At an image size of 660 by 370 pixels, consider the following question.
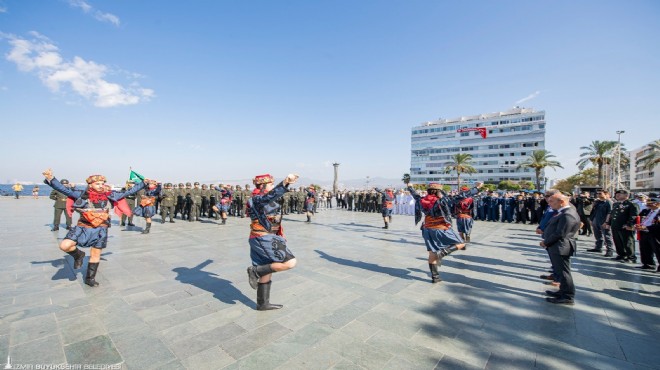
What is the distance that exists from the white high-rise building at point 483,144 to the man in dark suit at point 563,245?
269ft

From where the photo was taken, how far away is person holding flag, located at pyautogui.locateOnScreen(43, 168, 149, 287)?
15.8ft

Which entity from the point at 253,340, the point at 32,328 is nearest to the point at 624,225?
the point at 253,340

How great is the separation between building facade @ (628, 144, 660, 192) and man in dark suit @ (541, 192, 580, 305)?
96.1 meters

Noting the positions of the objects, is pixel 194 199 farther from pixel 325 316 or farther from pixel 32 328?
pixel 325 316

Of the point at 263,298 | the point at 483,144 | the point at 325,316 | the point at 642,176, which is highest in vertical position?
the point at 483,144

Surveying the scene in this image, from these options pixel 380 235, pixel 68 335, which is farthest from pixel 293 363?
pixel 380 235

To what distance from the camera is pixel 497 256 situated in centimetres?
766

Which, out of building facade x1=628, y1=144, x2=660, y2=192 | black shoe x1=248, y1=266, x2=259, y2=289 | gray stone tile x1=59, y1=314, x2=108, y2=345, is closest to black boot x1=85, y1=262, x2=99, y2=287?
gray stone tile x1=59, y1=314, x2=108, y2=345

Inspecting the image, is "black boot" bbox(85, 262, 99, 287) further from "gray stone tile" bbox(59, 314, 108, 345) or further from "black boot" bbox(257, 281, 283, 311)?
"black boot" bbox(257, 281, 283, 311)

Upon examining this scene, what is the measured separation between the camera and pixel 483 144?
89250 millimetres

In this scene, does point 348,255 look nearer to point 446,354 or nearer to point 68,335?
point 446,354

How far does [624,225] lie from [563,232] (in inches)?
189

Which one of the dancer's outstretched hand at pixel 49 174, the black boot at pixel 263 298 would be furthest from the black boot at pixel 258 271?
the dancer's outstretched hand at pixel 49 174

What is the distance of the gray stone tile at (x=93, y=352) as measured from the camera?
107 inches
